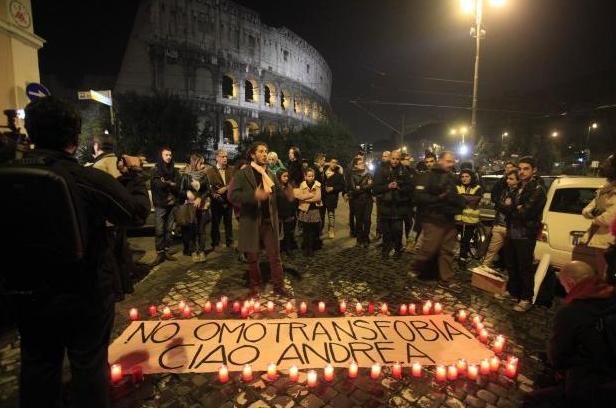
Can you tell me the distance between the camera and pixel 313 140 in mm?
40969

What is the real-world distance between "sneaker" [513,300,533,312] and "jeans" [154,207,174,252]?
20.6 feet

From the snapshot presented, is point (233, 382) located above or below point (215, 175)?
below

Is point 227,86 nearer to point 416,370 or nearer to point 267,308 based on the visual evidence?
point 267,308

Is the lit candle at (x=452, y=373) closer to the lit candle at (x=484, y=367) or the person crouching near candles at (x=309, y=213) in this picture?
the lit candle at (x=484, y=367)

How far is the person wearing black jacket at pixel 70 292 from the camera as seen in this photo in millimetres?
2025

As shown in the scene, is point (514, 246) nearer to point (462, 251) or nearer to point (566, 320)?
point (462, 251)

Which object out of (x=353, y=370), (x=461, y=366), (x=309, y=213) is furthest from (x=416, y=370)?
(x=309, y=213)

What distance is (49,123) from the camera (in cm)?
208

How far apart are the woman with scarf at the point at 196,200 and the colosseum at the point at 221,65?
3149 cm

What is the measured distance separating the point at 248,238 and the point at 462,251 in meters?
4.61

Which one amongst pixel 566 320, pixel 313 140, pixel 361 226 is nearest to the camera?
pixel 566 320

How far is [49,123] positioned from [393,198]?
21.2ft

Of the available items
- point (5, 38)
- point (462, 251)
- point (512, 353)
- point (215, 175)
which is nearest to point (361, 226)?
point (462, 251)

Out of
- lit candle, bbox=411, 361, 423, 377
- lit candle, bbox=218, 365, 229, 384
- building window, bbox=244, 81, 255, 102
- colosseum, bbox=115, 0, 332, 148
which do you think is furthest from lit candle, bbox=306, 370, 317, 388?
building window, bbox=244, 81, 255, 102
